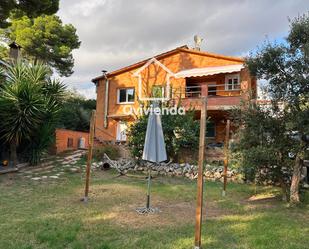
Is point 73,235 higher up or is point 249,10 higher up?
point 249,10

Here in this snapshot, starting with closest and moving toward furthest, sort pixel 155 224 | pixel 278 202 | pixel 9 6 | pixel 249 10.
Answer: pixel 155 224
pixel 278 202
pixel 9 6
pixel 249 10

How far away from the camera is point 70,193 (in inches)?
476

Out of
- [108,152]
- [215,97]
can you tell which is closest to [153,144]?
[108,152]

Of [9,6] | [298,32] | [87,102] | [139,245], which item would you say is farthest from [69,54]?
[139,245]

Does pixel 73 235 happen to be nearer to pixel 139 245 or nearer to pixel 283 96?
pixel 139 245

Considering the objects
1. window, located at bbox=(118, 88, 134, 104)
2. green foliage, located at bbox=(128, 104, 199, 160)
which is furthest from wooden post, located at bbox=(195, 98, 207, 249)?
window, located at bbox=(118, 88, 134, 104)

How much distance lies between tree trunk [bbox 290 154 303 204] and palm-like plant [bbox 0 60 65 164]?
12.6m

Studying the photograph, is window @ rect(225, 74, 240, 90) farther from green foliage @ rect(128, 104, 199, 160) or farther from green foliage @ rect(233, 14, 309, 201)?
green foliage @ rect(233, 14, 309, 201)

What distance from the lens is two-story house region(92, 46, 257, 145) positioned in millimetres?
26750

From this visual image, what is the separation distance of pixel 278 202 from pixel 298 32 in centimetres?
591

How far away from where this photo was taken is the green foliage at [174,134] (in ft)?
63.3

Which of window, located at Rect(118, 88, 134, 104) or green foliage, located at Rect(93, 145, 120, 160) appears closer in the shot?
green foliage, located at Rect(93, 145, 120, 160)

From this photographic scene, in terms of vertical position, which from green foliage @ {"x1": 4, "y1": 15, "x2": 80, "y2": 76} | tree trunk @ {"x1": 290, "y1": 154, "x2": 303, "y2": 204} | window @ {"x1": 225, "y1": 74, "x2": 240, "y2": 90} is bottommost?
tree trunk @ {"x1": 290, "y1": 154, "x2": 303, "y2": 204}

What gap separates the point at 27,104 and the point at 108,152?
22.9 feet
